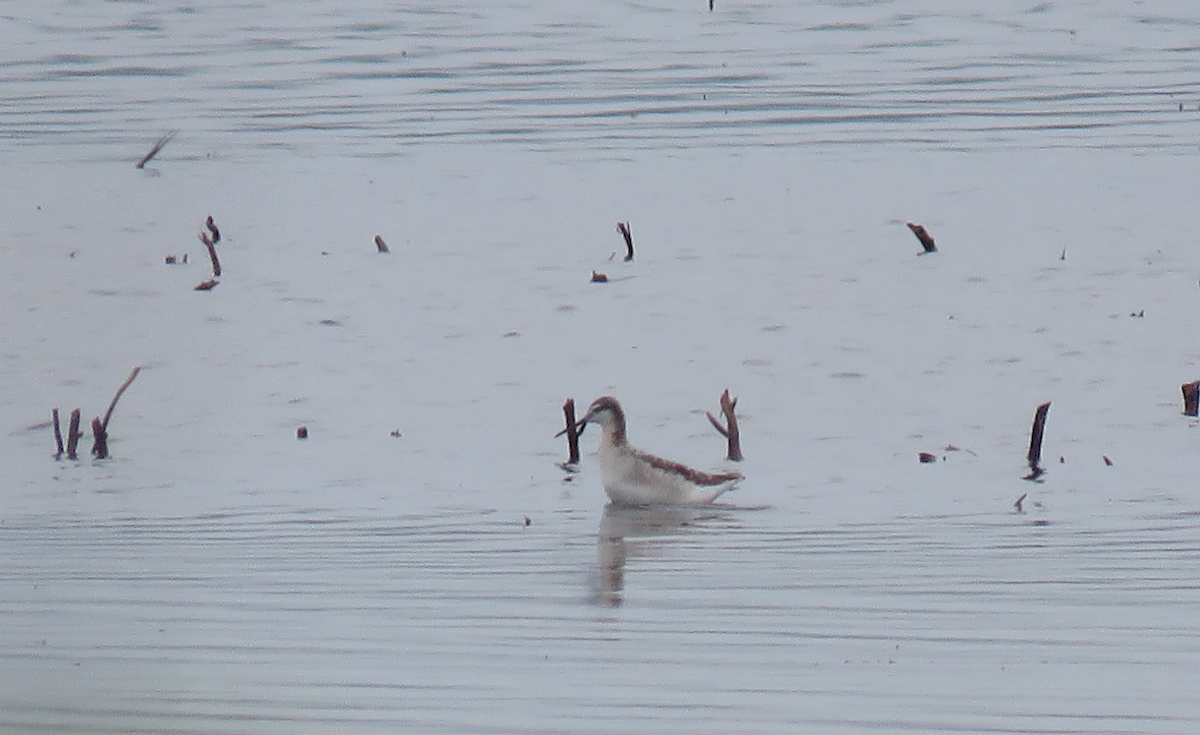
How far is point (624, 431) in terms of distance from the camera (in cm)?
917

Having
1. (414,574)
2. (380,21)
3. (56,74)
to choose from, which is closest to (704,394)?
(414,574)

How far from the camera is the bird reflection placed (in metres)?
7.68

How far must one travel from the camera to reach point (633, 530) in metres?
8.48

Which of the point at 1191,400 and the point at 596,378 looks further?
the point at 596,378

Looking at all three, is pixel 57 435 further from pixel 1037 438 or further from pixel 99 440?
pixel 1037 438

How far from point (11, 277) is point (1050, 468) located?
7.30 m

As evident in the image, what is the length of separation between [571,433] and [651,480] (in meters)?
0.90

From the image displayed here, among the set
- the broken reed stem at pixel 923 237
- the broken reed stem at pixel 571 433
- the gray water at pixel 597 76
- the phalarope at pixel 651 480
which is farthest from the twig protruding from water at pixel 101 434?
the gray water at pixel 597 76

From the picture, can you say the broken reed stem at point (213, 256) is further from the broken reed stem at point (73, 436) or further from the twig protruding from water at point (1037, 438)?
the twig protruding from water at point (1037, 438)

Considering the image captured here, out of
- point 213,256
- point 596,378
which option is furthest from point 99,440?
point 213,256

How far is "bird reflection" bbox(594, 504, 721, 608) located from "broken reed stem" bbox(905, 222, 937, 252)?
5515mm

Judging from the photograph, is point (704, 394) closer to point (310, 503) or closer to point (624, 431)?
point (624, 431)

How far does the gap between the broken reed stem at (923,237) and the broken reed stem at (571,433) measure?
15.8ft

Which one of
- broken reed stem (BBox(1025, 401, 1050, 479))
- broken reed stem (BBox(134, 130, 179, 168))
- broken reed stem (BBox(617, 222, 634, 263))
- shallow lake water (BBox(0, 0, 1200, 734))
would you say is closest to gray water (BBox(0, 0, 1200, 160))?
shallow lake water (BBox(0, 0, 1200, 734))
